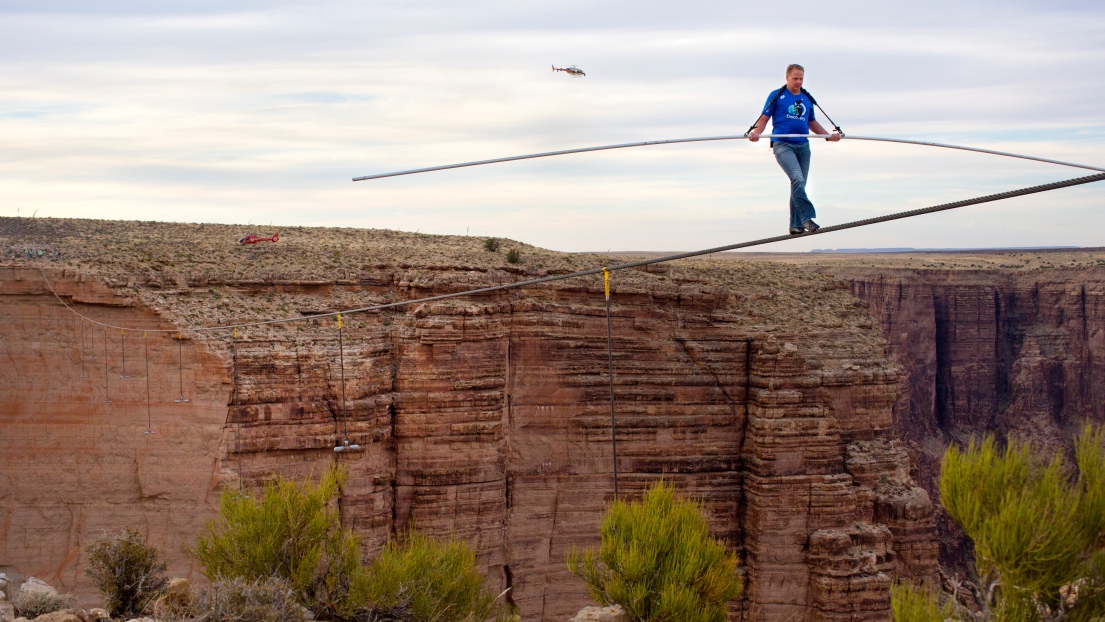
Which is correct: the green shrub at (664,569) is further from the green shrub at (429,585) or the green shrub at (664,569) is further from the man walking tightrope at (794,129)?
the man walking tightrope at (794,129)

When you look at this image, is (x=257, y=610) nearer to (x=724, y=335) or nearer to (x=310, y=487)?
(x=310, y=487)

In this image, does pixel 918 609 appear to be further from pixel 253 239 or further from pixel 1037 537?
pixel 253 239

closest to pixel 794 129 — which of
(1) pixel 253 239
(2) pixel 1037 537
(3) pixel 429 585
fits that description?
(2) pixel 1037 537

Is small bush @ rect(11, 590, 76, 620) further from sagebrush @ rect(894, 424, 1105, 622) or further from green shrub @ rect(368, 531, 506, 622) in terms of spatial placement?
sagebrush @ rect(894, 424, 1105, 622)

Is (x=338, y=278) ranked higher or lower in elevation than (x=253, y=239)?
lower

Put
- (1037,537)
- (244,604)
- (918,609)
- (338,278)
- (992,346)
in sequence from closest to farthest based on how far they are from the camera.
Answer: (1037,537) → (918,609) → (244,604) → (338,278) → (992,346)

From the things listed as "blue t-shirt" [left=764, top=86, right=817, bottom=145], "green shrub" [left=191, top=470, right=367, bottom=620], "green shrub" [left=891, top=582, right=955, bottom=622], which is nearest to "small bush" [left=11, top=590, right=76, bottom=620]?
"green shrub" [left=191, top=470, right=367, bottom=620]

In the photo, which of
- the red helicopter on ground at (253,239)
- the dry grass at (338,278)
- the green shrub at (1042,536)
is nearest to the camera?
the green shrub at (1042,536)

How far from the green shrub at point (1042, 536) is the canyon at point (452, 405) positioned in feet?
47.5

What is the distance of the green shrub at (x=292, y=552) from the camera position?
54.4ft

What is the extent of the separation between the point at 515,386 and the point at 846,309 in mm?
11057

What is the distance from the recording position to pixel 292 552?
55.7 feet

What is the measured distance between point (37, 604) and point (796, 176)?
12.9 meters

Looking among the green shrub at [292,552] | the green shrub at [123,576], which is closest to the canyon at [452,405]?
the green shrub at [123,576]
